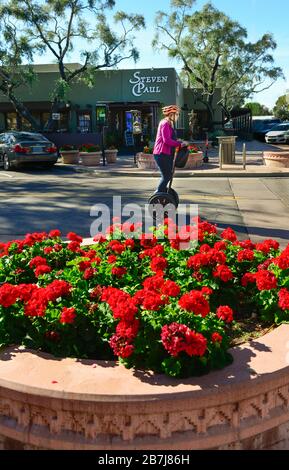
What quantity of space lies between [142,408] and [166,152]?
6331 millimetres


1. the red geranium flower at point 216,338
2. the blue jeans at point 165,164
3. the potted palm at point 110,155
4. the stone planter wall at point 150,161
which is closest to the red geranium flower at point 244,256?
the red geranium flower at point 216,338

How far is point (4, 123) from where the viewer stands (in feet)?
119

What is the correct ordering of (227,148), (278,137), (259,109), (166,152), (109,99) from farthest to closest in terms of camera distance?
(259,109)
(278,137)
(109,99)
(227,148)
(166,152)

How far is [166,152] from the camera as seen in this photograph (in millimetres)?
8414

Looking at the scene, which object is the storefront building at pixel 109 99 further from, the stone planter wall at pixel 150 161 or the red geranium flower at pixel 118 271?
the red geranium flower at pixel 118 271

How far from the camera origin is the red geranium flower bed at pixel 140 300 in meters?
2.80

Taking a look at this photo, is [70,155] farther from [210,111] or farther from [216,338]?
[210,111]

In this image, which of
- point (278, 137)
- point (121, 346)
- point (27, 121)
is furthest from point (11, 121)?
point (121, 346)

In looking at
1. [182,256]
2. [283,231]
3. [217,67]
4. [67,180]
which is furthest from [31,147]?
[217,67]

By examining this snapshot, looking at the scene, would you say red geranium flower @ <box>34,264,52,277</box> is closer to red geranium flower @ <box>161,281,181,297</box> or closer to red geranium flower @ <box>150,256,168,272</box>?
red geranium flower @ <box>150,256,168,272</box>

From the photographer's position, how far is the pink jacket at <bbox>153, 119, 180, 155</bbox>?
26.8ft

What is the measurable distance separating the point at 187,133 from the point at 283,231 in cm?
2761

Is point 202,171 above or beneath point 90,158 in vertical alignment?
beneath

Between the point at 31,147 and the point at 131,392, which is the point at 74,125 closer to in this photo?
the point at 31,147
